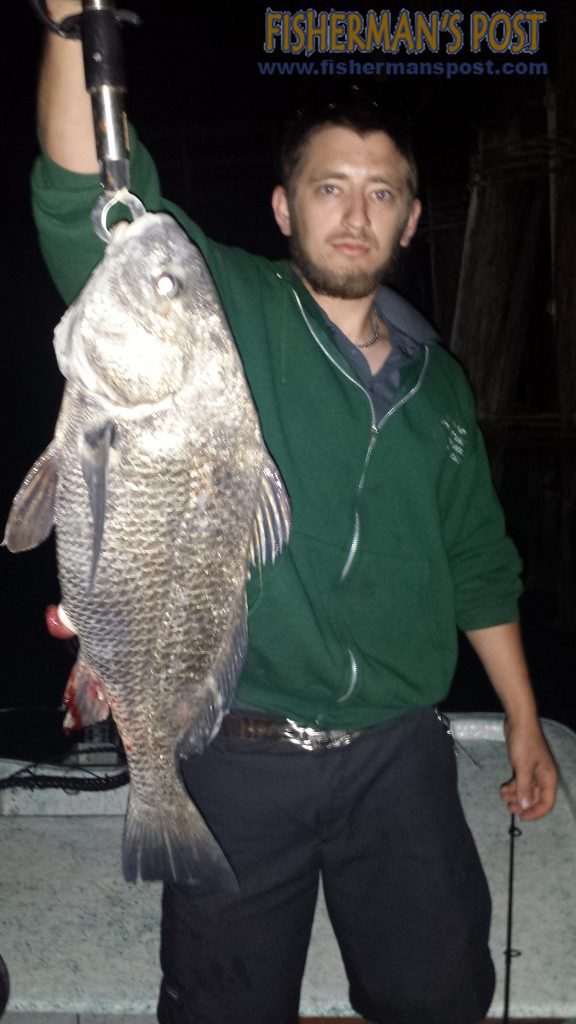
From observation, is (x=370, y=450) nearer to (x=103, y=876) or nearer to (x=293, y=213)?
(x=293, y=213)

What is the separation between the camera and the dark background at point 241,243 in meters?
6.00

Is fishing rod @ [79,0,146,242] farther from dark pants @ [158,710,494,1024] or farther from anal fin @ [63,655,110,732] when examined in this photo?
dark pants @ [158,710,494,1024]

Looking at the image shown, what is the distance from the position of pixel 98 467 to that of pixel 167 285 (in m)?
0.34

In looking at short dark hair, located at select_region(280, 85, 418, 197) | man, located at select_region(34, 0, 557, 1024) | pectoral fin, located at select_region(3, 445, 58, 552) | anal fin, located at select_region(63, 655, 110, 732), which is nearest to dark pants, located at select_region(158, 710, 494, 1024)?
man, located at select_region(34, 0, 557, 1024)

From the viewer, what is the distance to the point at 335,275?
217 cm

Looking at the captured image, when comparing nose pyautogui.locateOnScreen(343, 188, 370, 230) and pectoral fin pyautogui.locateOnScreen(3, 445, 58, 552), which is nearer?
pectoral fin pyautogui.locateOnScreen(3, 445, 58, 552)

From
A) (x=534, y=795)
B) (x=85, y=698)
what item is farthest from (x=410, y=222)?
(x=534, y=795)

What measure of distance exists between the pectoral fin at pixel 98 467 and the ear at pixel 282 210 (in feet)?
3.32

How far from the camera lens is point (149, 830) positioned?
185cm

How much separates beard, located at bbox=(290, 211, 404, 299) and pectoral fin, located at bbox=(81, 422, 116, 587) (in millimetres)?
887

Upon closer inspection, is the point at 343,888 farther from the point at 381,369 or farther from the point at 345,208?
the point at 345,208

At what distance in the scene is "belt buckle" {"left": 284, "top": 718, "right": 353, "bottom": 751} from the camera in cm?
206

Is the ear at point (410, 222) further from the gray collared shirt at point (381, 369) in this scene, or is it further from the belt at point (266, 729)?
the belt at point (266, 729)

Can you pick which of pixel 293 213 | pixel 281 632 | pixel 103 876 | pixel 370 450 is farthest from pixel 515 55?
pixel 103 876
